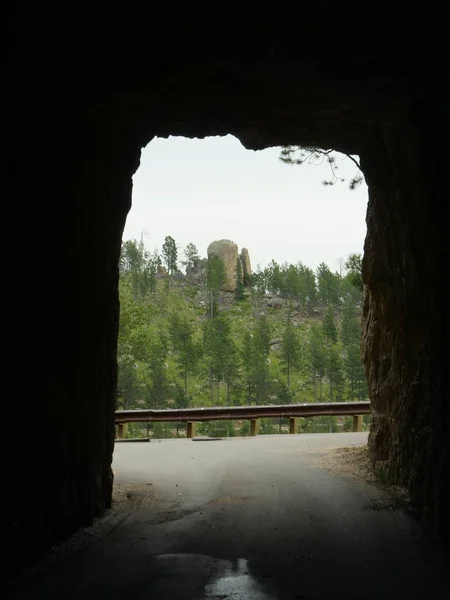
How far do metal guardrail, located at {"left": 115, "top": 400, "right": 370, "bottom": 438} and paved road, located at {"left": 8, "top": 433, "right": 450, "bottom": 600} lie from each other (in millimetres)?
8359

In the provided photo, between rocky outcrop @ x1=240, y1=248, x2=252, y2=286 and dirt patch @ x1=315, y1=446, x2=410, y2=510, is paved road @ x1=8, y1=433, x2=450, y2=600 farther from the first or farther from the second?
rocky outcrop @ x1=240, y1=248, x2=252, y2=286

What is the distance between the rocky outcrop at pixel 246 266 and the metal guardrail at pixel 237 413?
226 feet

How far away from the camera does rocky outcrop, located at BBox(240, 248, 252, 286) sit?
88250 mm

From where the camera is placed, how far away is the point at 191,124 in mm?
8758

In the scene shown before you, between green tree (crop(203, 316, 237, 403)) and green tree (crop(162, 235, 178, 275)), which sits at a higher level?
green tree (crop(162, 235, 178, 275))

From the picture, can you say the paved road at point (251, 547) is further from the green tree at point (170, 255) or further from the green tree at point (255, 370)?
the green tree at point (170, 255)

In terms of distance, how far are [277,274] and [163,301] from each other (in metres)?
19.5

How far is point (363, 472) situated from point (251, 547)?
4.41 metres

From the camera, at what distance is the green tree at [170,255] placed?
307 feet

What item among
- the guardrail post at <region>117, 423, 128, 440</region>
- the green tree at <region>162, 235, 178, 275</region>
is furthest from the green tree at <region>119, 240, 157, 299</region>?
the guardrail post at <region>117, 423, 128, 440</region>

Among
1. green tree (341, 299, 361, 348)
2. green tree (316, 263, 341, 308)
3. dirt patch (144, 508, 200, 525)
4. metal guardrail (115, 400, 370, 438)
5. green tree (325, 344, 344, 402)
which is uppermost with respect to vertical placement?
green tree (316, 263, 341, 308)

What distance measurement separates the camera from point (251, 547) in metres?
6.07

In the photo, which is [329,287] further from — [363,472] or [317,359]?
[363,472]

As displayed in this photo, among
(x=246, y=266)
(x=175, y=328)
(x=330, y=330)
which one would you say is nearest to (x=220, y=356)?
(x=175, y=328)
